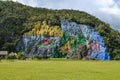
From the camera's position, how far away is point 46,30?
14612 cm

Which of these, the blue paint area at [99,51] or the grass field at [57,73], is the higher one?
the blue paint area at [99,51]

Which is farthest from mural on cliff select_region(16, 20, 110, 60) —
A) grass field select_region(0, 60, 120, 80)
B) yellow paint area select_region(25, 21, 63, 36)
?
grass field select_region(0, 60, 120, 80)

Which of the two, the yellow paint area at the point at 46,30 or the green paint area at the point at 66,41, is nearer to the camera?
the green paint area at the point at 66,41

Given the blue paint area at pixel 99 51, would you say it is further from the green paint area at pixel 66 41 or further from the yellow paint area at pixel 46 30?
the yellow paint area at pixel 46 30

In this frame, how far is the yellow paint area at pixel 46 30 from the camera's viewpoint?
5692 inches

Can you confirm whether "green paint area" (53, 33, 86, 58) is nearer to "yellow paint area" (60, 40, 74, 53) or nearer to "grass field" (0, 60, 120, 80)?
"yellow paint area" (60, 40, 74, 53)

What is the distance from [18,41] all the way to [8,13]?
960 inches

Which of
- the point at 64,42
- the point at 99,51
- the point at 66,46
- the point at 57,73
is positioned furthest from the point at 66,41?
the point at 57,73

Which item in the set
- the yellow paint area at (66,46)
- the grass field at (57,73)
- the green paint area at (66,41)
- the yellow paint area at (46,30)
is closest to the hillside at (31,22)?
the yellow paint area at (46,30)

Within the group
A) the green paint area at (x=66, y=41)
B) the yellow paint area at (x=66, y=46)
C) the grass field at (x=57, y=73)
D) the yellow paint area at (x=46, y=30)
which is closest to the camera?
the grass field at (x=57, y=73)

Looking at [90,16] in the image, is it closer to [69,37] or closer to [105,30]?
[105,30]

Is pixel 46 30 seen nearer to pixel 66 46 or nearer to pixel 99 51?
pixel 66 46

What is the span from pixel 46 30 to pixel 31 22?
37.6 ft

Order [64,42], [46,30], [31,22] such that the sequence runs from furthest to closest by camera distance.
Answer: [31,22]
[46,30]
[64,42]
